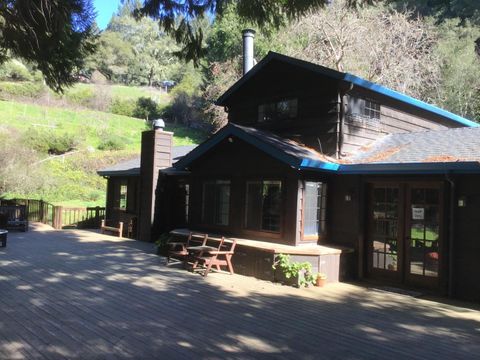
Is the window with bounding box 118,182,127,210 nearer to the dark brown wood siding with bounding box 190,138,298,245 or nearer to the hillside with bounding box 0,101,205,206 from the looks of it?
the dark brown wood siding with bounding box 190,138,298,245

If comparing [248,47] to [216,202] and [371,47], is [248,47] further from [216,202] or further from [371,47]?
[371,47]

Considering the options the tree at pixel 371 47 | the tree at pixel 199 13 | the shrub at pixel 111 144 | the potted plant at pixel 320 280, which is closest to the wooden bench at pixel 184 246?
the potted plant at pixel 320 280

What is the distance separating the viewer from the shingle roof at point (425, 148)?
8695 millimetres

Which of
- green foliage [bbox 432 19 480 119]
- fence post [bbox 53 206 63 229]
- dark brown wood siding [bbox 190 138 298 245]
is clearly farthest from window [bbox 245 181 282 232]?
green foliage [bbox 432 19 480 119]

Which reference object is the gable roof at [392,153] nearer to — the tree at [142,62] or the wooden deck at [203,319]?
the wooden deck at [203,319]

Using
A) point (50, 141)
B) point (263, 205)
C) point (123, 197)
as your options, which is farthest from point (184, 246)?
point (50, 141)

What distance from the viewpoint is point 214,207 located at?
11688 mm

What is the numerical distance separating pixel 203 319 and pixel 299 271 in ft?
10.0

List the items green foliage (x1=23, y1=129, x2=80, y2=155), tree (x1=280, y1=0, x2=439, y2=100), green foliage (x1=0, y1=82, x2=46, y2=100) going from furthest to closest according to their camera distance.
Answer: green foliage (x1=0, y1=82, x2=46, y2=100) < green foliage (x1=23, y1=129, x2=80, y2=155) < tree (x1=280, y1=0, x2=439, y2=100)

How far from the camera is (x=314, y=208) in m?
10.0

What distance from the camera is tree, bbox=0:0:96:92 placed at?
19.9 ft

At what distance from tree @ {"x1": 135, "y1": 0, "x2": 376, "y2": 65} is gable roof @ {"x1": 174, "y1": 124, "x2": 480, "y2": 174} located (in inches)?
114

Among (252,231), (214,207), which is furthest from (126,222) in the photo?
(252,231)

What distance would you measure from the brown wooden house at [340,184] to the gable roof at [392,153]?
0.03 metres
